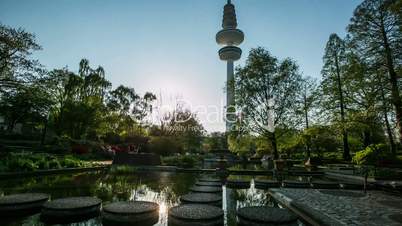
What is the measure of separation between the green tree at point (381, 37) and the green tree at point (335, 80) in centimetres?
1087

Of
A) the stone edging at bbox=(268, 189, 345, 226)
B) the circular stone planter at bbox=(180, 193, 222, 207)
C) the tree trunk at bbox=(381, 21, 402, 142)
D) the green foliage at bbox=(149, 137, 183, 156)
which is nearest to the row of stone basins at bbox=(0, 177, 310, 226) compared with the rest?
the stone edging at bbox=(268, 189, 345, 226)

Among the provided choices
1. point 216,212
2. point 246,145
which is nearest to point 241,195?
point 216,212

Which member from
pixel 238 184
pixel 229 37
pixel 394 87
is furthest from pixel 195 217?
pixel 229 37

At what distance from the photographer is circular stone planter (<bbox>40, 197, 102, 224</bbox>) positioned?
5814mm

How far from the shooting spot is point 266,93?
24031 millimetres

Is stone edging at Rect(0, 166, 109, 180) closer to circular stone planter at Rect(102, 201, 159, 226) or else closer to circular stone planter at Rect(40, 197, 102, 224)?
circular stone planter at Rect(40, 197, 102, 224)

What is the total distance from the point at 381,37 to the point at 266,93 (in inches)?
394

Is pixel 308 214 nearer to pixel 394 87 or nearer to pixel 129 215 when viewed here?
pixel 129 215

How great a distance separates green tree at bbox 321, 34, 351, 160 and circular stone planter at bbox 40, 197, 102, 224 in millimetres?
28494

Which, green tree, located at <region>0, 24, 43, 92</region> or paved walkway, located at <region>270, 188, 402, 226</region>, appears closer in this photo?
paved walkway, located at <region>270, 188, 402, 226</region>

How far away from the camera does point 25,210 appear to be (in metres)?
6.42

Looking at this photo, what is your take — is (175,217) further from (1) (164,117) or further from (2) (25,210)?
(1) (164,117)

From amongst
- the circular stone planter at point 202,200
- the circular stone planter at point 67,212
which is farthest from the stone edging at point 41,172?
the circular stone planter at point 202,200

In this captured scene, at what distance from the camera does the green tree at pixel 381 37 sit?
15.3 m
